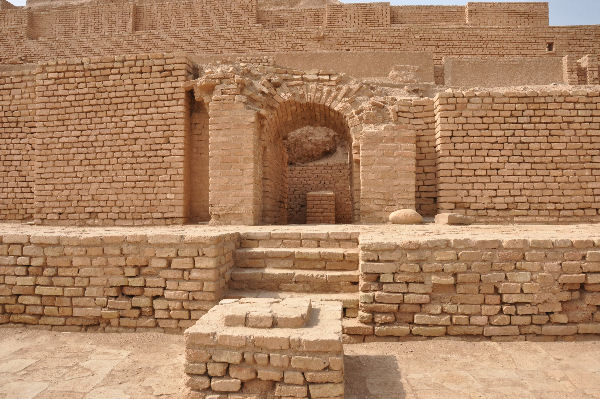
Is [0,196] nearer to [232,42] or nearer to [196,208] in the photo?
[196,208]

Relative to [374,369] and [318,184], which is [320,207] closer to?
[318,184]

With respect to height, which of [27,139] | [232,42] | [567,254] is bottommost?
[567,254]

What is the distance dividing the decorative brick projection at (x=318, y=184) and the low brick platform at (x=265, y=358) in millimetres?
13241

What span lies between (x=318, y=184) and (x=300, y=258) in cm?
1194

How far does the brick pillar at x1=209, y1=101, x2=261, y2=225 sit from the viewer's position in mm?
7543

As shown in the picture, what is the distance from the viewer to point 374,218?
25.2ft

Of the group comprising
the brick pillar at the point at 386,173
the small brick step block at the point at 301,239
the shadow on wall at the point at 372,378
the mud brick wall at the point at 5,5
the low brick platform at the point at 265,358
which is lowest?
the shadow on wall at the point at 372,378

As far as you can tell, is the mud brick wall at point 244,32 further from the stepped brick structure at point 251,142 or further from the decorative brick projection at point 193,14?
the stepped brick structure at point 251,142

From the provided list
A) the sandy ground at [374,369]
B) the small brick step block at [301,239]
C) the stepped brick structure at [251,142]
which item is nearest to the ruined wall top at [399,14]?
the stepped brick structure at [251,142]

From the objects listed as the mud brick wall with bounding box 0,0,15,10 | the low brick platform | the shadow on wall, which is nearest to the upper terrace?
the mud brick wall with bounding box 0,0,15,10

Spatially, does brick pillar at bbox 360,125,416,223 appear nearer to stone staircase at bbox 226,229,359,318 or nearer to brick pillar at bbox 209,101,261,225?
brick pillar at bbox 209,101,261,225

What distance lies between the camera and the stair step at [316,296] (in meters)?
4.10

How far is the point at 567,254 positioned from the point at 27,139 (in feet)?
36.7

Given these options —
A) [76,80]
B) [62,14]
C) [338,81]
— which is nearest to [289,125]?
[338,81]
